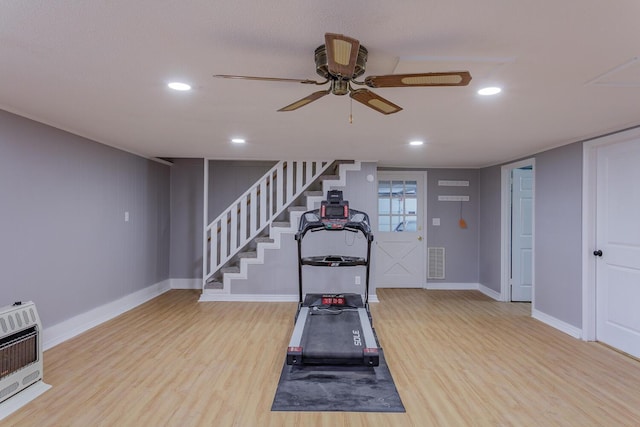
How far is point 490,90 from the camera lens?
8.15 feet

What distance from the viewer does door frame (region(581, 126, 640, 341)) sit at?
3.96m

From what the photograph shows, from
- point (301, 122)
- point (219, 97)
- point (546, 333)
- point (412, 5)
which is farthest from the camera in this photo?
point (546, 333)

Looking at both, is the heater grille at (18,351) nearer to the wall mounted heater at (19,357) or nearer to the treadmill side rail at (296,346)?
the wall mounted heater at (19,357)

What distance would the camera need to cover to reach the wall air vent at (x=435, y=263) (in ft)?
21.8

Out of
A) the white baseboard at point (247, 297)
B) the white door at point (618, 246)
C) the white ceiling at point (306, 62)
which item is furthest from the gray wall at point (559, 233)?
the white baseboard at point (247, 297)

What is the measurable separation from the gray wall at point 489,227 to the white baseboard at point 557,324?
109cm

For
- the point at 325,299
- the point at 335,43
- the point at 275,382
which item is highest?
the point at 335,43

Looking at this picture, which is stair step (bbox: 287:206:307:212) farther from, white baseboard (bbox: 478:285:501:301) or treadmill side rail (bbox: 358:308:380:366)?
white baseboard (bbox: 478:285:501:301)

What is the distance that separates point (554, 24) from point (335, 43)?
1.06 meters

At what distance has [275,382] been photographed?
2.97 metres

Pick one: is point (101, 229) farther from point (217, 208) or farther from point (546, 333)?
point (546, 333)

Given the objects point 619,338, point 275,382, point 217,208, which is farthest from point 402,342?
point 217,208

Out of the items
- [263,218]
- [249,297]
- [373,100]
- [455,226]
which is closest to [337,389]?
[373,100]

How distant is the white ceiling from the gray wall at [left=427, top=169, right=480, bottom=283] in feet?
9.29
